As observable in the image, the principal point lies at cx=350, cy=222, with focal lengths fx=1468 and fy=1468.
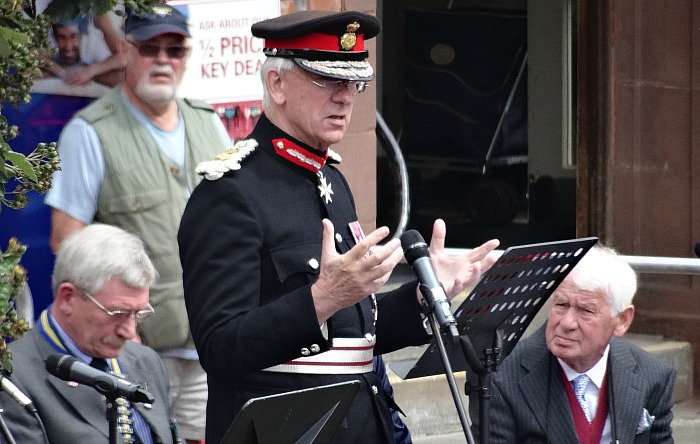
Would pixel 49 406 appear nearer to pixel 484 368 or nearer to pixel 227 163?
pixel 227 163

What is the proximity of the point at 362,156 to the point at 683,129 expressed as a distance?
114 inches

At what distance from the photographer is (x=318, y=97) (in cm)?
370

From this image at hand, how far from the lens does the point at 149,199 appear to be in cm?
520

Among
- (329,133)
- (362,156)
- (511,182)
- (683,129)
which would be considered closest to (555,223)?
(511,182)

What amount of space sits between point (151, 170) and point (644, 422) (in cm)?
193

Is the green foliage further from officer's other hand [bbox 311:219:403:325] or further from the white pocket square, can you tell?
the white pocket square

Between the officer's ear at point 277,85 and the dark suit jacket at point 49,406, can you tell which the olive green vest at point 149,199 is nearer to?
the dark suit jacket at point 49,406

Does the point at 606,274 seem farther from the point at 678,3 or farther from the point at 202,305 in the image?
the point at 678,3

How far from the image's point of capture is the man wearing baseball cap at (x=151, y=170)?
5164 millimetres

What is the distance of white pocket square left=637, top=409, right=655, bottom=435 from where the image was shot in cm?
486

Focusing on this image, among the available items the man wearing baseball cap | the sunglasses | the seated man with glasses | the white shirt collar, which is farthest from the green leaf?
the white shirt collar

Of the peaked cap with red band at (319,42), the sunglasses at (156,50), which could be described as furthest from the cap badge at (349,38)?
the sunglasses at (156,50)

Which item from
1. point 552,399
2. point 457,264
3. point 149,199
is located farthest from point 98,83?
point 457,264

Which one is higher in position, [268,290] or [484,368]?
[268,290]
